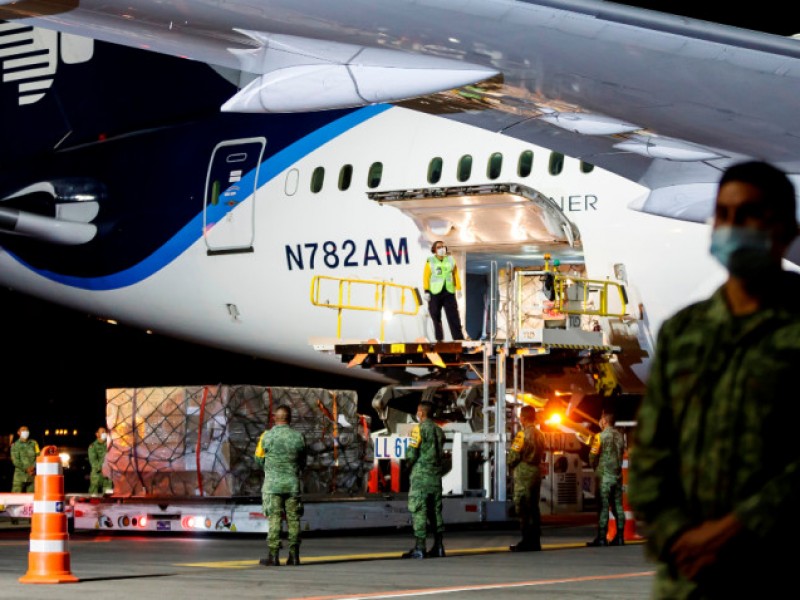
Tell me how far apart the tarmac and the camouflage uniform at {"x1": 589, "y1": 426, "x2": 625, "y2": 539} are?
36 centimetres

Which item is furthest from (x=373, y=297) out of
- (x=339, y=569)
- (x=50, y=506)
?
(x=50, y=506)

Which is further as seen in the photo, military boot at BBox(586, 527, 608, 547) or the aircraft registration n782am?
the aircraft registration n782am

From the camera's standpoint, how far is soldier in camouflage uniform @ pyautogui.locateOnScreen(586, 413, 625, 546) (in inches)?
613

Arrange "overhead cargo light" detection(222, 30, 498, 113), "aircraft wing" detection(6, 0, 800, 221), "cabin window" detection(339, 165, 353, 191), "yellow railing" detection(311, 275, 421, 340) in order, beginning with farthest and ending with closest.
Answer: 1. "cabin window" detection(339, 165, 353, 191)
2. "yellow railing" detection(311, 275, 421, 340)
3. "overhead cargo light" detection(222, 30, 498, 113)
4. "aircraft wing" detection(6, 0, 800, 221)

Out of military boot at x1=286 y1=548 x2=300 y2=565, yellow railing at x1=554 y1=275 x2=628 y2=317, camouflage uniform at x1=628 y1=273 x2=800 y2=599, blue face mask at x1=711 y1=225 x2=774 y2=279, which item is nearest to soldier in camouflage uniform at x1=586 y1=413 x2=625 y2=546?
yellow railing at x1=554 y1=275 x2=628 y2=317

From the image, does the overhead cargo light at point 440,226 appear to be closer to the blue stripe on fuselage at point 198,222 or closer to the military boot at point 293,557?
the blue stripe on fuselage at point 198,222

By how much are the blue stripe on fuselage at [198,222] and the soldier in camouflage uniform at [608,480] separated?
5935mm

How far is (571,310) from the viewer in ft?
57.0

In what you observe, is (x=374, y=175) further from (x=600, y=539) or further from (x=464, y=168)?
(x=600, y=539)

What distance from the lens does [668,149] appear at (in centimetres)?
938

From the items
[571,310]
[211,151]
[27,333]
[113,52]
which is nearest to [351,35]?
[571,310]

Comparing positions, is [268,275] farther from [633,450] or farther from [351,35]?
[633,450]

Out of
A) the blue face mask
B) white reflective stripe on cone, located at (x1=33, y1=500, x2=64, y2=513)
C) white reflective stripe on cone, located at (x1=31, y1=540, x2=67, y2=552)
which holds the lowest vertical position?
white reflective stripe on cone, located at (x1=31, y1=540, x2=67, y2=552)

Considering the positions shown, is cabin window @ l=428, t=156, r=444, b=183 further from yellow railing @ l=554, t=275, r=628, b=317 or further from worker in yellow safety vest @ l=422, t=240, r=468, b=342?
yellow railing @ l=554, t=275, r=628, b=317
